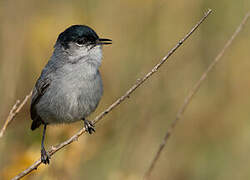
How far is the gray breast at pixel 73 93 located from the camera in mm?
4676

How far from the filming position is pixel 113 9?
701 cm

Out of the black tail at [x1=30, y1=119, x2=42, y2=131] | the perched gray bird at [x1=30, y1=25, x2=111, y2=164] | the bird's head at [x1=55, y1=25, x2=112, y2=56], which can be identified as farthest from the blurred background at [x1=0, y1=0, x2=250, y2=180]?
the bird's head at [x1=55, y1=25, x2=112, y2=56]

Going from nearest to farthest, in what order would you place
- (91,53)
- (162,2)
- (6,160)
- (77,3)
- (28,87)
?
(91,53)
(6,160)
(162,2)
(28,87)
(77,3)

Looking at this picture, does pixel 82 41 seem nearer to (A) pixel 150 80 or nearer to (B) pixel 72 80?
(B) pixel 72 80

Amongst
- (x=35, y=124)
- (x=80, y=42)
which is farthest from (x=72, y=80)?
(x=35, y=124)

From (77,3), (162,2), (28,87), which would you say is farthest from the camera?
(77,3)

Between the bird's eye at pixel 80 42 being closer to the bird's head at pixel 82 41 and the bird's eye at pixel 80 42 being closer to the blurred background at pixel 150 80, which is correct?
the bird's head at pixel 82 41

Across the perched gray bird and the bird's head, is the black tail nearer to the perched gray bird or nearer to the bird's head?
the perched gray bird

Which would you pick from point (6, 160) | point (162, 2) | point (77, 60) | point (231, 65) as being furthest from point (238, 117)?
point (6, 160)

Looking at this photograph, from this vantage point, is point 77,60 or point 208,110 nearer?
point 77,60

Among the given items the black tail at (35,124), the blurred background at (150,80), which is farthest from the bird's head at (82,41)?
the black tail at (35,124)

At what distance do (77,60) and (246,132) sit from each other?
10.3 ft

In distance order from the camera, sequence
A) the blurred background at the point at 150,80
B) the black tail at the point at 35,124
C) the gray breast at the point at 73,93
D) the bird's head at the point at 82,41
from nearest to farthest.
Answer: the gray breast at the point at 73,93
the bird's head at the point at 82,41
the black tail at the point at 35,124
the blurred background at the point at 150,80

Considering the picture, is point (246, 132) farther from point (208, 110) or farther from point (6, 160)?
point (6, 160)
